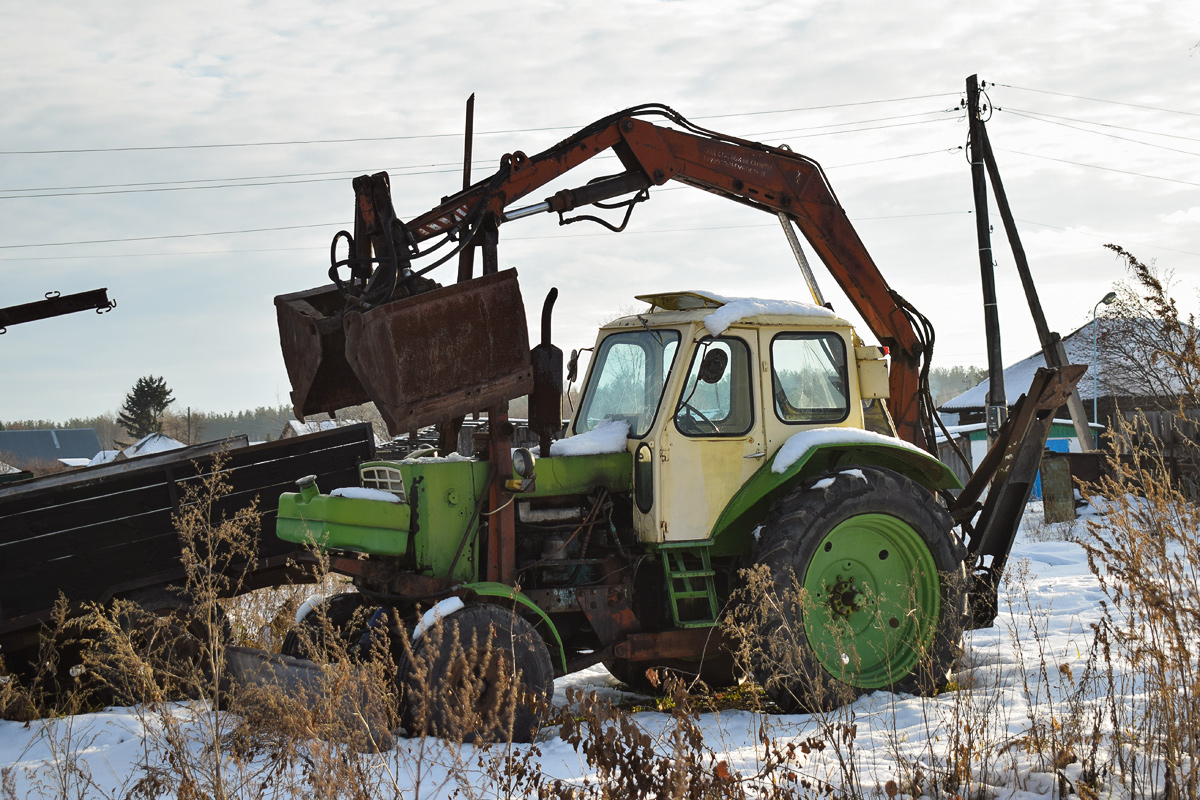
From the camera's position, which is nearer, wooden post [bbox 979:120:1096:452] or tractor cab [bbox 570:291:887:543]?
tractor cab [bbox 570:291:887:543]

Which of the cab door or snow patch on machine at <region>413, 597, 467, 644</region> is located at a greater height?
the cab door

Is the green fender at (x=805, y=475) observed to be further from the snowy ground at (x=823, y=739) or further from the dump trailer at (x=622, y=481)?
the snowy ground at (x=823, y=739)

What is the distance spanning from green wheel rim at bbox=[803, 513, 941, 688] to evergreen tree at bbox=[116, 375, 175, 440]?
44.2 metres

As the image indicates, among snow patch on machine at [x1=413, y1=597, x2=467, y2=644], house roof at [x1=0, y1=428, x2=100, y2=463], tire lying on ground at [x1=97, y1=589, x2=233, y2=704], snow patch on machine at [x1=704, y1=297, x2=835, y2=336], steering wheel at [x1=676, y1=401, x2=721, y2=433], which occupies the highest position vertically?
house roof at [x1=0, y1=428, x2=100, y2=463]

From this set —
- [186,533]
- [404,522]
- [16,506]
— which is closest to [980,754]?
[404,522]

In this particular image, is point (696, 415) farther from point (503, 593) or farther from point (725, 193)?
point (725, 193)

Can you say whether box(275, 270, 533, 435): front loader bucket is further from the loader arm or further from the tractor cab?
the tractor cab

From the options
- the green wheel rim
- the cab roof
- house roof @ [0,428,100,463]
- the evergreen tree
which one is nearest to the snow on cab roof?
the cab roof

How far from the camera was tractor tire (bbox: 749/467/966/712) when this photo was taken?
5.68 metres

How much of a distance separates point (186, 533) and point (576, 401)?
298cm

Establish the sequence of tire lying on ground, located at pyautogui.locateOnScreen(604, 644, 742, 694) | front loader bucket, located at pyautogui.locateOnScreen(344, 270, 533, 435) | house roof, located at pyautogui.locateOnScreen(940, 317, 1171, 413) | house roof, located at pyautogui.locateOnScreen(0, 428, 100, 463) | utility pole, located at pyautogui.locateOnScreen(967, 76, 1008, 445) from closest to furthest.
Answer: front loader bucket, located at pyautogui.locateOnScreen(344, 270, 533, 435) → tire lying on ground, located at pyautogui.locateOnScreen(604, 644, 742, 694) → utility pole, located at pyautogui.locateOnScreen(967, 76, 1008, 445) → house roof, located at pyautogui.locateOnScreen(940, 317, 1171, 413) → house roof, located at pyautogui.locateOnScreen(0, 428, 100, 463)

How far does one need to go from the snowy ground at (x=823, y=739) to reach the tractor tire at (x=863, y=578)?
0.22m

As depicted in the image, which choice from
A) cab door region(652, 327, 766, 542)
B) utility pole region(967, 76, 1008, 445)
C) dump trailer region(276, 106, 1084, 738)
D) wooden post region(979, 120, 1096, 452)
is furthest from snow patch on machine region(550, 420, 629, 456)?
wooden post region(979, 120, 1096, 452)

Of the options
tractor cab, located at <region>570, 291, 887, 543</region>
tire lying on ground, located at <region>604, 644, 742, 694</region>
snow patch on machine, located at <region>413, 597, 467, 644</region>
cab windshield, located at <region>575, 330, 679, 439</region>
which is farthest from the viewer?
tire lying on ground, located at <region>604, 644, 742, 694</region>
